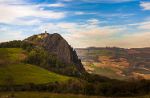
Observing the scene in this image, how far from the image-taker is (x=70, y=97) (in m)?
123

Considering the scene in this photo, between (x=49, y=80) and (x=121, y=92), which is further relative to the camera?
(x=49, y=80)

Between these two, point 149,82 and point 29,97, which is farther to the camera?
point 149,82

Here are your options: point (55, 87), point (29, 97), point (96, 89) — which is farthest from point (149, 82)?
point (29, 97)

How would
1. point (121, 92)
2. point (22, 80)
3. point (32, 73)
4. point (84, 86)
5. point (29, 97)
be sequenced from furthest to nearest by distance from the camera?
point (32, 73), point (22, 80), point (84, 86), point (121, 92), point (29, 97)

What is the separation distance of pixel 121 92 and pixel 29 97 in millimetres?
43777

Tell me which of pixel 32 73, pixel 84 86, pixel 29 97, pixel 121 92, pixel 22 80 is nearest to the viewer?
pixel 29 97

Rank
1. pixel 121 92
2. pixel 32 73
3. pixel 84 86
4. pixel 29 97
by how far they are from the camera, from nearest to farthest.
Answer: pixel 29 97 → pixel 121 92 → pixel 84 86 → pixel 32 73

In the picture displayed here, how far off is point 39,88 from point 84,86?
72.6 ft

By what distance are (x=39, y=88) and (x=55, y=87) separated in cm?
809

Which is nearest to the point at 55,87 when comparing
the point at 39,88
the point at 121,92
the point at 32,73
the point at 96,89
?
the point at 39,88

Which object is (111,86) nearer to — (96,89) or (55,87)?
(96,89)

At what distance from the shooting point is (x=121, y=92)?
141 metres

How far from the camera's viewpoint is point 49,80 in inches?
7131

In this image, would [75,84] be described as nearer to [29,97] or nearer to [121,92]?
[121,92]
